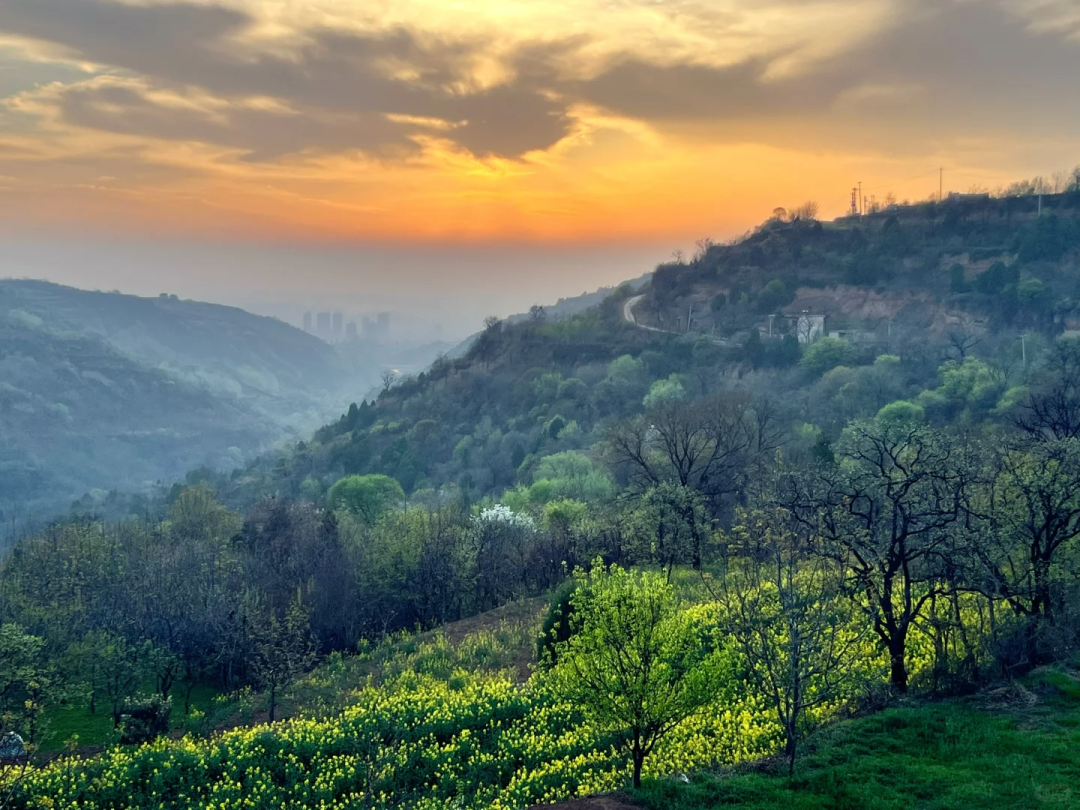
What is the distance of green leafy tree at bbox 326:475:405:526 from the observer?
60.0m

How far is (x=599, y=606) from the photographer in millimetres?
14023

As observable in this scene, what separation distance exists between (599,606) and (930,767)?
21.5ft

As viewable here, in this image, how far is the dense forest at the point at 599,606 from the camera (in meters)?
15.3

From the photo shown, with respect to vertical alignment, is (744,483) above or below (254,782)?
above

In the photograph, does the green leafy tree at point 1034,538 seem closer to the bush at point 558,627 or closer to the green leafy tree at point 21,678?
the bush at point 558,627

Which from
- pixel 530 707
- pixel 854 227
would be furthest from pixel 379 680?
pixel 854 227

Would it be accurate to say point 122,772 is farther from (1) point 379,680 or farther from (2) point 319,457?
(2) point 319,457

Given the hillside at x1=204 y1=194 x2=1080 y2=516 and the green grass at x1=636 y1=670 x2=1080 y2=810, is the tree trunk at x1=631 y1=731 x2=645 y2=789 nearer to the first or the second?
the green grass at x1=636 y1=670 x2=1080 y2=810

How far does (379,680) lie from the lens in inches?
1001

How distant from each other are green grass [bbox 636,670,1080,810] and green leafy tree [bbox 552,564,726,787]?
4.16 ft

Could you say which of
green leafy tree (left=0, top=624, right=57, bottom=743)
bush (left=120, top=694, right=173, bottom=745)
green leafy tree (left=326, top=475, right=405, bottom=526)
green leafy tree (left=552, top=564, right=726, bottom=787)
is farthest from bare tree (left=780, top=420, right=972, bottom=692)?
green leafy tree (left=326, top=475, right=405, bottom=526)

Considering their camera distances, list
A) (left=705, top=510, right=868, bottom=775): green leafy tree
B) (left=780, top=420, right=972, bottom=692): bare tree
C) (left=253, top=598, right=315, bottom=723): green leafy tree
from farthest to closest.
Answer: (left=253, top=598, right=315, bottom=723): green leafy tree → (left=780, top=420, right=972, bottom=692): bare tree → (left=705, top=510, right=868, bottom=775): green leafy tree

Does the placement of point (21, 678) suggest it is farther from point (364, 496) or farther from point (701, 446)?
point (364, 496)

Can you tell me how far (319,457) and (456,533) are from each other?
67.3 meters
